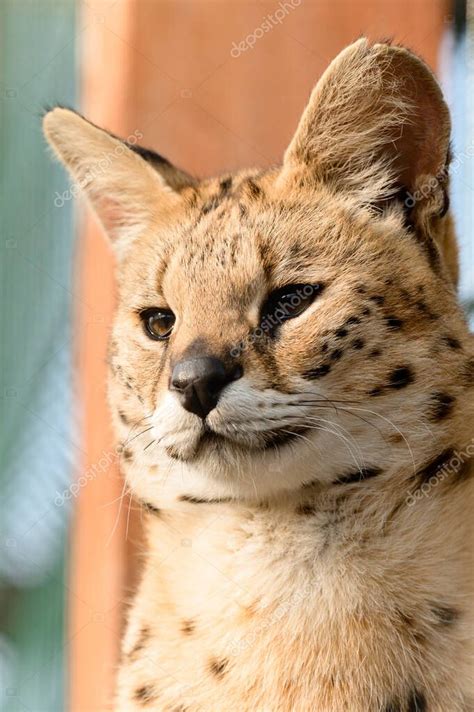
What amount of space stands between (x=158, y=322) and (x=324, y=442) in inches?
23.4

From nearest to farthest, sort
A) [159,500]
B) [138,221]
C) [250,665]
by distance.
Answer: [250,665]
[159,500]
[138,221]

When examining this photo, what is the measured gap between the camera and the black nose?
1966mm

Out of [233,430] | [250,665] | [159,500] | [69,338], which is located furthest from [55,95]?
[250,665]

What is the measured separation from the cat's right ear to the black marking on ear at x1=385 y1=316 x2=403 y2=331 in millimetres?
807

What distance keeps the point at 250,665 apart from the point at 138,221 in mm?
1356

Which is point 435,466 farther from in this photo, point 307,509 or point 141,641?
point 141,641

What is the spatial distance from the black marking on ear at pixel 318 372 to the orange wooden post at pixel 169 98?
1578 millimetres

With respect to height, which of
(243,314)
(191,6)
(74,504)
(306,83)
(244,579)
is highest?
(191,6)

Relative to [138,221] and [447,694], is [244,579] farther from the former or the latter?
[138,221]

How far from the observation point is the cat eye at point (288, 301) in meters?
2.16

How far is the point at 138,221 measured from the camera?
2893mm

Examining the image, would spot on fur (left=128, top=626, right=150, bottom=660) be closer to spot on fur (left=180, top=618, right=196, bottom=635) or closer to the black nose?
spot on fur (left=180, top=618, right=196, bottom=635)

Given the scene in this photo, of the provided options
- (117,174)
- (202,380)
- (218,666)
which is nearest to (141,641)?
(218,666)

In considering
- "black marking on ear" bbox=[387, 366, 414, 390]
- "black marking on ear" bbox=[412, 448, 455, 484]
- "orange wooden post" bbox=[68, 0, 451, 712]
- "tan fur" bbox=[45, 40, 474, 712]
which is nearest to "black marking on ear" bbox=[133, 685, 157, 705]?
"tan fur" bbox=[45, 40, 474, 712]
